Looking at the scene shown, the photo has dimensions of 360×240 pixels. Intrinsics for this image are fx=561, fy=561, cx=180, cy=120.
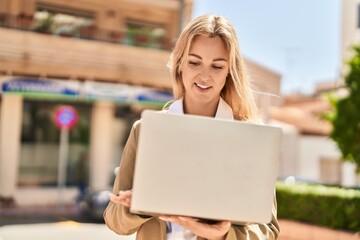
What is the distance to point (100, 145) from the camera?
17109 millimetres

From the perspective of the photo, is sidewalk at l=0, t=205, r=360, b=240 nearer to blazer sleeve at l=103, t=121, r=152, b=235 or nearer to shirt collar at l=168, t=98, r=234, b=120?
shirt collar at l=168, t=98, r=234, b=120

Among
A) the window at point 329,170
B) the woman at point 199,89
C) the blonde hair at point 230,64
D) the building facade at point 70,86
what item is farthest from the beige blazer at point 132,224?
the window at point 329,170

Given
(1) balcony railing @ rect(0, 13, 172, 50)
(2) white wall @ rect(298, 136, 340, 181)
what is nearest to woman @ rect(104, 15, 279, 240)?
(1) balcony railing @ rect(0, 13, 172, 50)

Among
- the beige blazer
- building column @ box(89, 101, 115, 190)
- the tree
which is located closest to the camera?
the beige blazer

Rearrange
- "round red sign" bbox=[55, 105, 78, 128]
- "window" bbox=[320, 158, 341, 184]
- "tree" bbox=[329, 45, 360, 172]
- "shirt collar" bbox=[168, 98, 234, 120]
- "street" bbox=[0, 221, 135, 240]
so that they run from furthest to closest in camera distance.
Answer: "window" bbox=[320, 158, 341, 184], "round red sign" bbox=[55, 105, 78, 128], "street" bbox=[0, 221, 135, 240], "tree" bbox=[329, 45, 360, 172], "shirt collar" bbox=[168, 98, 234, 120]

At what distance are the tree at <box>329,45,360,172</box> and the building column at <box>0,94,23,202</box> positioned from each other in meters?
9.47

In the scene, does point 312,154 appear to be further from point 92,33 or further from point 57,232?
point 57,232

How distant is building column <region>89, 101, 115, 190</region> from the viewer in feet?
55.7

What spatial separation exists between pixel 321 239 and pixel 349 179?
1536 centimetres

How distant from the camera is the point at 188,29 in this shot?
1.60m

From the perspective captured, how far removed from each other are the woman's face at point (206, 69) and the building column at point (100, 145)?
51.0 ft

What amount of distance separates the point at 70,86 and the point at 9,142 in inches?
89.2

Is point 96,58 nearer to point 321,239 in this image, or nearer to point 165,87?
point 165,87

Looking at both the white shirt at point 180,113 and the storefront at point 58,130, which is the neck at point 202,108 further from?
the storefront at point 58,130
